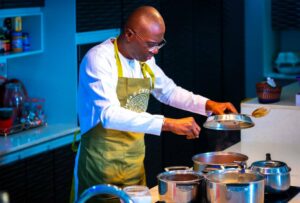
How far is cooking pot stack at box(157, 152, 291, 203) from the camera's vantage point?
2852 mm

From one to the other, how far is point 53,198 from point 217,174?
2.27 meters

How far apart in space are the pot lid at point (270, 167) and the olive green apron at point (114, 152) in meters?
0.70

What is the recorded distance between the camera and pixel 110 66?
350cm

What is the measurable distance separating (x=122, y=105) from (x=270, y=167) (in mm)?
843

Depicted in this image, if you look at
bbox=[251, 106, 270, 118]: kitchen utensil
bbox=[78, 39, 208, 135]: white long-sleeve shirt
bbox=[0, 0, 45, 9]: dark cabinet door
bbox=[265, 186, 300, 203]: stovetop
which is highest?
bbox=[0, 0, 45, 9]: dark cabinet door

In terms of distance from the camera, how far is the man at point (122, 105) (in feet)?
10.9

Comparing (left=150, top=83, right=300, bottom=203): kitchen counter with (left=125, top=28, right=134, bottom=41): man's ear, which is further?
(left=150, top=83, right=300, bottom=203): kitchen counter

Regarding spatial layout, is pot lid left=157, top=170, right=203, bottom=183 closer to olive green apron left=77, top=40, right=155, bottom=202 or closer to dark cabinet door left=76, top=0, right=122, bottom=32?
olive green apron left=77, top=40, right=155, bottom=202

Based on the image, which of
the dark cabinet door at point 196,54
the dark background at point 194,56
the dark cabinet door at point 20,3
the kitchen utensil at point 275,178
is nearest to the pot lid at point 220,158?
the kitchen utensil at point 275,178

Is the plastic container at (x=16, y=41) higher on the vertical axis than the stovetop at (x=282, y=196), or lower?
higher

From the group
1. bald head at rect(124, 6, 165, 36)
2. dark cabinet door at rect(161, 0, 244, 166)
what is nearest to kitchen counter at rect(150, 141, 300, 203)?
bald head at rect(124, 6, 165, 36)

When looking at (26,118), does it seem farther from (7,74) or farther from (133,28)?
(133,28)

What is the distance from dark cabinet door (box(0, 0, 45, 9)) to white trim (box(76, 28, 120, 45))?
343 mm

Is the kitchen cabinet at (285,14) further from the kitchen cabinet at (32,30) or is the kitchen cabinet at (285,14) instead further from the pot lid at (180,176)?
the pot lid at (180,176)
